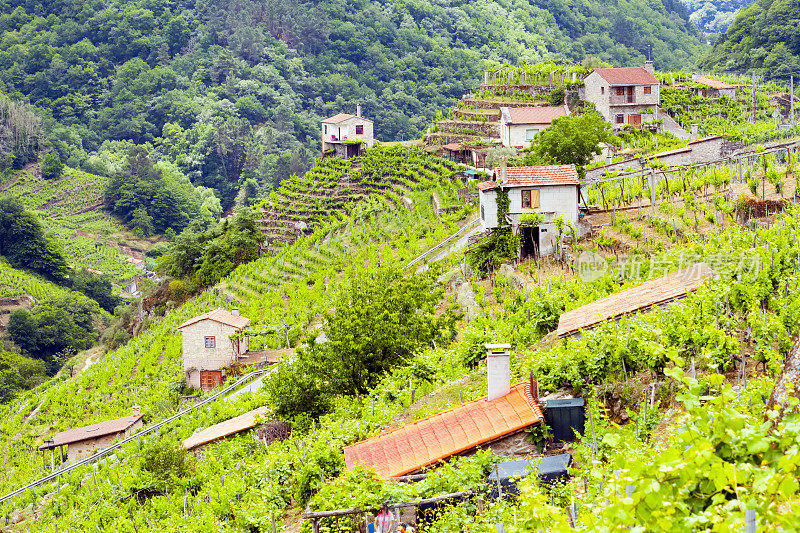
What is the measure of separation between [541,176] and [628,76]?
2815 cm

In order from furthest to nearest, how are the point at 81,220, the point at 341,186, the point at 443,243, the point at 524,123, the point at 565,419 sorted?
the point at 81,220 → the point at 341,186 → the point at 524,123 → the point at 443,243 → the point at 565,419

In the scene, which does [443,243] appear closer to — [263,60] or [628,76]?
[628,76]

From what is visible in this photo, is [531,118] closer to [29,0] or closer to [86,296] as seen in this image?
[86,296]

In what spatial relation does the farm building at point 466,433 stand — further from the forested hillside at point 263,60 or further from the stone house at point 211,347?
the forested hillside at point 263,60

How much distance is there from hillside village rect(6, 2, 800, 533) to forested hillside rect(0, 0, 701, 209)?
4960 cm

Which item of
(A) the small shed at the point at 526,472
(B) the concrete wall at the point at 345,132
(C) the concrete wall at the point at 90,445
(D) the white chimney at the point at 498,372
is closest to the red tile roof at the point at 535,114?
(B) the concrete wall at the point at 345,132

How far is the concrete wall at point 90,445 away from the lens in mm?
37688

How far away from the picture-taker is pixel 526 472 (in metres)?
12.2

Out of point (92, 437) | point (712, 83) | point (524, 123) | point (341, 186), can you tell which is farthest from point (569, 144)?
point (712, 83)

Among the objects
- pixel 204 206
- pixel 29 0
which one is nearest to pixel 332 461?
pixel 204 206

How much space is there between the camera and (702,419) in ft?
25.0

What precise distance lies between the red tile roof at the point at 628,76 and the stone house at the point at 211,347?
29.4 metres

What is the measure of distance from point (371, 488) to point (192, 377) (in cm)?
3247

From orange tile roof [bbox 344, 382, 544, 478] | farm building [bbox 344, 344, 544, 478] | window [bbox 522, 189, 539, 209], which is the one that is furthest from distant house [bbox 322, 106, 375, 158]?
orange tile roof [bbox 344, 382, 544, 478]
